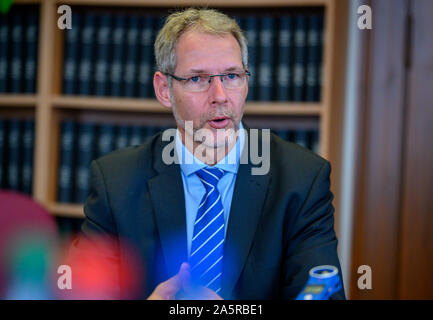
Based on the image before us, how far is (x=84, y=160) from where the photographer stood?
6.95ft

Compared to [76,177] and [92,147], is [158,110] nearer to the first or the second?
[92,147]

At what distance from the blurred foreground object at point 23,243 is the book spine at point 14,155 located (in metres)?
0.66

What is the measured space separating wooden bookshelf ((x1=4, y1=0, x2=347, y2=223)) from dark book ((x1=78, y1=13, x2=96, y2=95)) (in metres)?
0.07

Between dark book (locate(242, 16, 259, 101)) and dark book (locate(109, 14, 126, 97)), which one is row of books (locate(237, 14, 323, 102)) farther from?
dark book (locate(109, 14, 126, 97))

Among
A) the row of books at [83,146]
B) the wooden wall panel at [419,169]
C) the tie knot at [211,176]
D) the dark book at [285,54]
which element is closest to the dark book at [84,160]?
the row of books at [83,146]

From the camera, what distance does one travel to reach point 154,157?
128 cm

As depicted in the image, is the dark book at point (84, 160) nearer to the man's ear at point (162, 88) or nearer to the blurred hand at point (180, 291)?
the man's ear at point (162, 88)

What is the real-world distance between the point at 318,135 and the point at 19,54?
51.5 inches

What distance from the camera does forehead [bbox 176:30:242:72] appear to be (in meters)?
1.10

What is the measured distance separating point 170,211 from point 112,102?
3.36 ft

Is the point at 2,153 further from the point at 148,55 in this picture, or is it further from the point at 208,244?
the point at 208,244

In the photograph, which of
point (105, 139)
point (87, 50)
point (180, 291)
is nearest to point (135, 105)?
point (105, 139)
